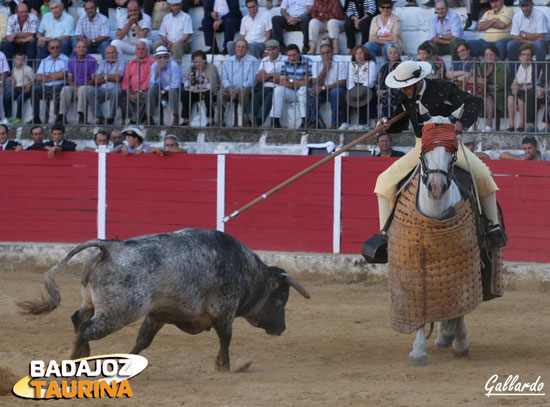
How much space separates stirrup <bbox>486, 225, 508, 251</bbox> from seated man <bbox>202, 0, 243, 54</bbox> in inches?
268

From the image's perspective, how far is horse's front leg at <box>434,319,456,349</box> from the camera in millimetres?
6602

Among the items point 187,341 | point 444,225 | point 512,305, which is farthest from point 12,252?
point 444,225

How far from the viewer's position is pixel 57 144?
11078 millimetres

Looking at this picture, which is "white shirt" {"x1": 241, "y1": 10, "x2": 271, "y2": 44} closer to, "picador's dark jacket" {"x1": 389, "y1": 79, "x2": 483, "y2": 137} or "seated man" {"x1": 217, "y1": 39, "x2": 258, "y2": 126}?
"seated man" {"x1": 217, "y1": 39, "x2": 258, "y2": 126}

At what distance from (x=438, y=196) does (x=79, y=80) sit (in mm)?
7469

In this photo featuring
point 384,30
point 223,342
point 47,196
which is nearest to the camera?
point 223,342

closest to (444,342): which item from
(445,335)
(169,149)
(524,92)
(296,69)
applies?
(445,335)

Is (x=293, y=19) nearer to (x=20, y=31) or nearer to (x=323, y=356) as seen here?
(x=20, y=31)

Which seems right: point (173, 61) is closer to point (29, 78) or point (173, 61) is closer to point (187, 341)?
point (29, 78)

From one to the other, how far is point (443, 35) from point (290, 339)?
5470 mm

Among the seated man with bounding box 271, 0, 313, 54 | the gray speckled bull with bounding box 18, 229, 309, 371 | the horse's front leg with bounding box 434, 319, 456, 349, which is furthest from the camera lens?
the seated man with bounding box 271, 0, 313, 54

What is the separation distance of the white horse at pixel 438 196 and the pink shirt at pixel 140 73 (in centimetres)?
636

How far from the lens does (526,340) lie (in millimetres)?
6922

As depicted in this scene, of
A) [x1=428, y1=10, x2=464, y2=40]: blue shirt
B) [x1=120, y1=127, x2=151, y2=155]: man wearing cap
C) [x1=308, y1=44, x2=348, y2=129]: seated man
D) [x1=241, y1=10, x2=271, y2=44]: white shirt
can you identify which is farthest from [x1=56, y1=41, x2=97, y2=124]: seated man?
[x1=428, y1=10, x2=464, y2=40]: blue shirt
